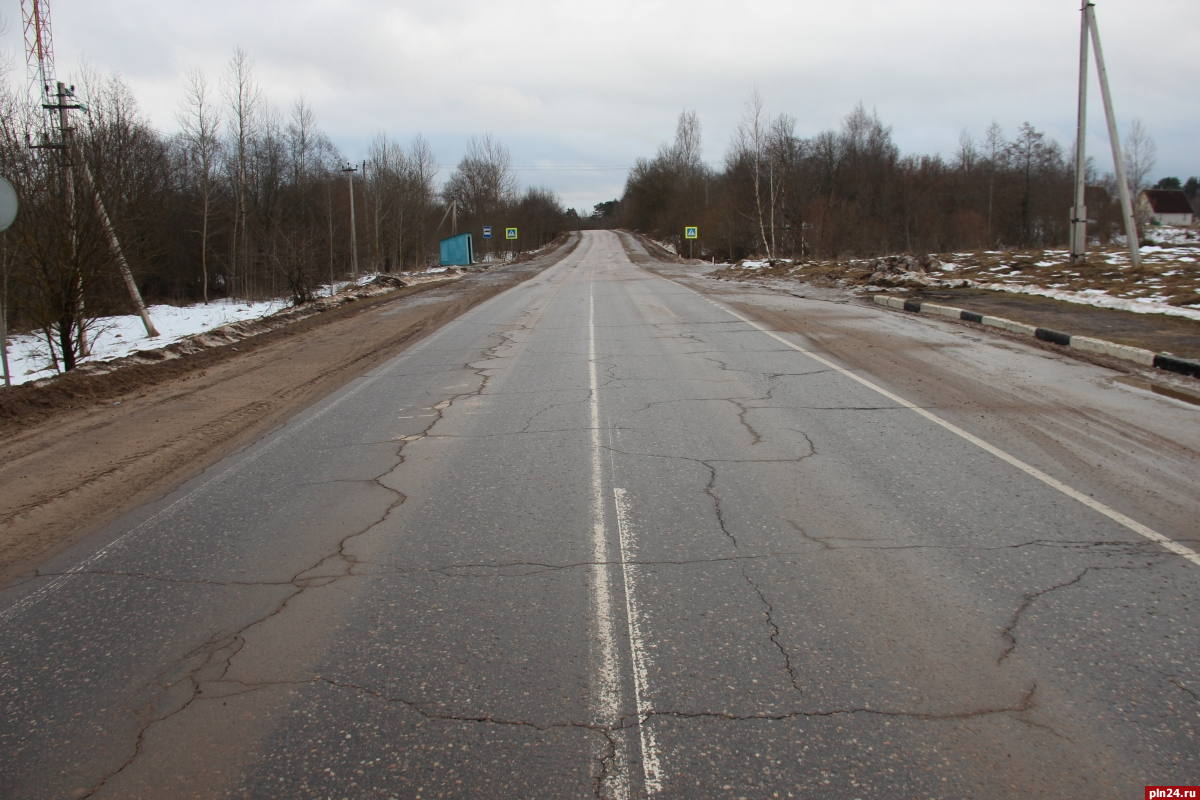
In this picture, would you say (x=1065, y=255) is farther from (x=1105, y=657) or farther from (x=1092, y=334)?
(x=1105, y=657)

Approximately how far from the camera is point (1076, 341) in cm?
1143

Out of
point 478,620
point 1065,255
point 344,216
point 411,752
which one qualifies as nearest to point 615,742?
point 411,752

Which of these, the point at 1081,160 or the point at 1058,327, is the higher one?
the point at 1081,160

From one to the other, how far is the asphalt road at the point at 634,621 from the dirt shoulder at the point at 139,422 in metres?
0.51

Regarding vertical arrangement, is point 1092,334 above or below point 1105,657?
above

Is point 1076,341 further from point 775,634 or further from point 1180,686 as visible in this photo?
point 775,634

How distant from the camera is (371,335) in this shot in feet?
50.4

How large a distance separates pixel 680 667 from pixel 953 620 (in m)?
1.49

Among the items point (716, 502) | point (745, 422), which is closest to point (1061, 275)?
point (745, 422)

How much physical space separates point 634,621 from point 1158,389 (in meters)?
8.36

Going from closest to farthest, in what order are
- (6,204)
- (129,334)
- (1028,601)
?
1. (1028,601)
2. (6,204)
3. (129,334)

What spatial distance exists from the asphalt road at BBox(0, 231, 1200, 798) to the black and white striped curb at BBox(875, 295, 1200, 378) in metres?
2.78

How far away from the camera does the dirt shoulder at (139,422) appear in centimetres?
558

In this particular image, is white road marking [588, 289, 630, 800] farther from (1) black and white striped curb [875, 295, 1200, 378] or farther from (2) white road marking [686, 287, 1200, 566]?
(1) black and white striped curb [875, 295, 1200, 378]
